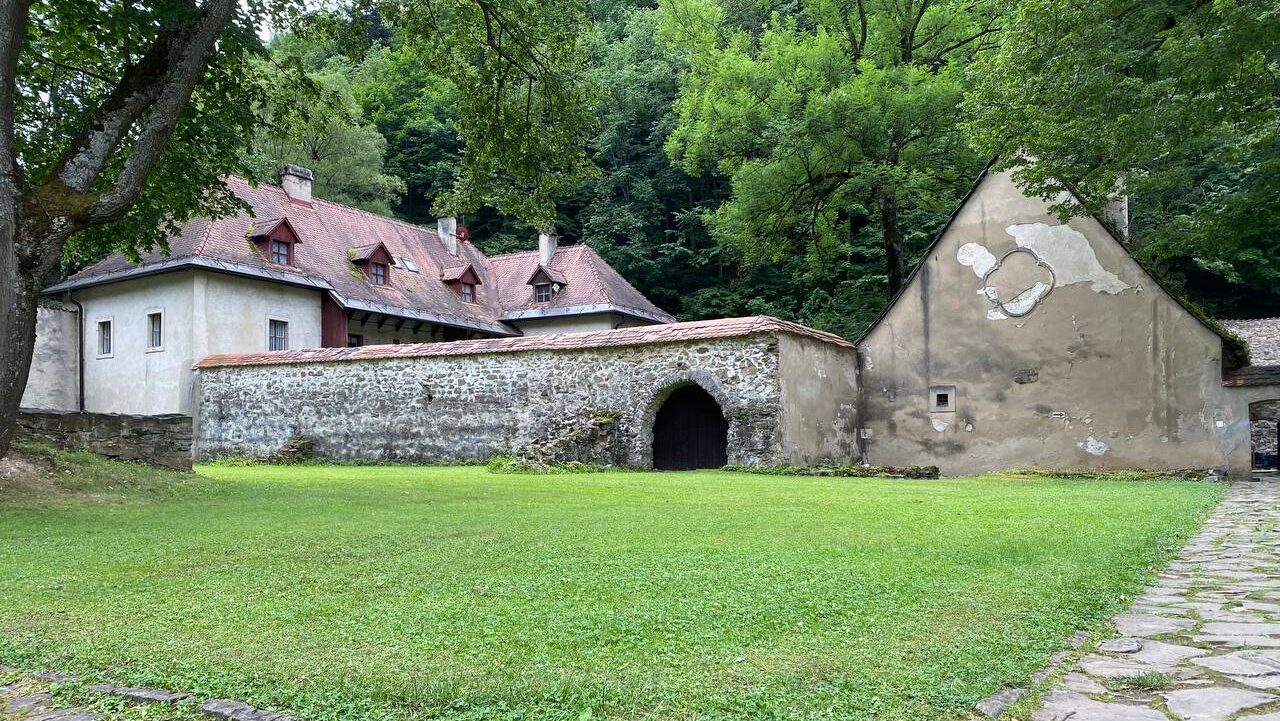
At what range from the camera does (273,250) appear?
26266 millimetres

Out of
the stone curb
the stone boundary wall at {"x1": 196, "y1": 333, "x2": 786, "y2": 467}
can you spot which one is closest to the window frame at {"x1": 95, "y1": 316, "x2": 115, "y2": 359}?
the stone boundary wall at {"x1": 196, "y1": 333, "x2": 786, "y2": 467}

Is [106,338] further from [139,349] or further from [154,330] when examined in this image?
[154,330]

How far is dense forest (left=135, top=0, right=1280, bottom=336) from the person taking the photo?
12.3 meters

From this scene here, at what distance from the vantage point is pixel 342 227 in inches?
1201

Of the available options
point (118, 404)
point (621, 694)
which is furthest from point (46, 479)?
point (118, 404)

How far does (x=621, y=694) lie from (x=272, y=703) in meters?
1.16

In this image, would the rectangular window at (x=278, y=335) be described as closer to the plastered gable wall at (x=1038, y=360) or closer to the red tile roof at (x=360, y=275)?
the red tile roof at (x=360, y=275)

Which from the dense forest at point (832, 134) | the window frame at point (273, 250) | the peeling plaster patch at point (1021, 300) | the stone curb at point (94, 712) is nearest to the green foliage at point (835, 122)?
the dense forest at point (832, 134)

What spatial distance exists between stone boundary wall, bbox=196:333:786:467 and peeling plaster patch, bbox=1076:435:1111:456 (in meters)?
6.48

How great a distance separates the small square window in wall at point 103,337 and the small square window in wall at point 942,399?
24.1m

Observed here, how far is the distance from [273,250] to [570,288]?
11107 millimetres

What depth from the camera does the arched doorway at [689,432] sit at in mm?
18344

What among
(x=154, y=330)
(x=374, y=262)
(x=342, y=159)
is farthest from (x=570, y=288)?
(x=154, y=330)

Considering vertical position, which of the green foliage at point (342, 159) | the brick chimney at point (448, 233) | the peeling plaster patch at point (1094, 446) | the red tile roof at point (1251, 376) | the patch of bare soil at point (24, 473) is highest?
the green foliage at point (342, 159)
